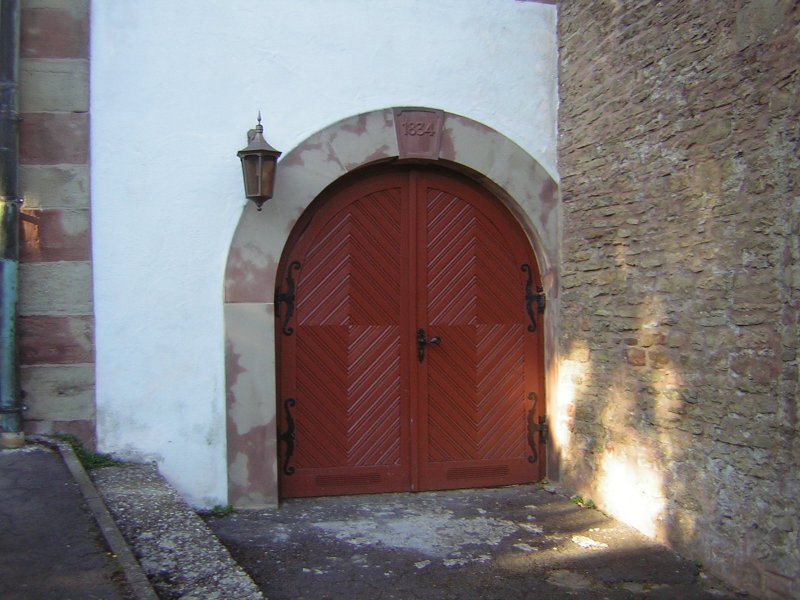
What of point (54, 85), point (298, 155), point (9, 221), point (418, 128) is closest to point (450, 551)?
point (298, 155)

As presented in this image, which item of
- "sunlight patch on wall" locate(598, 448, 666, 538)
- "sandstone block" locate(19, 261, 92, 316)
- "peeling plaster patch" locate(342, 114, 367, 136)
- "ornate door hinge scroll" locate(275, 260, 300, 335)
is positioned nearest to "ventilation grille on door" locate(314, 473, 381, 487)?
"ornate door hinge scroll" locate(275, 260, 300, 335)

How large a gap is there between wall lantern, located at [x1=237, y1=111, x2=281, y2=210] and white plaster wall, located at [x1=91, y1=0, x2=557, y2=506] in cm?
20

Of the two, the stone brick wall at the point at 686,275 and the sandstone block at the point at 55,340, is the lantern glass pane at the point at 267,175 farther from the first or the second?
the stone brick wall at the point at 686,275

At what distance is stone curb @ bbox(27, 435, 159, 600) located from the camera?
294 centimetres

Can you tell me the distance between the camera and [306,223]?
5.24 m

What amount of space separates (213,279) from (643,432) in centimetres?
264

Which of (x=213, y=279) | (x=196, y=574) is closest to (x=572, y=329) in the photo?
(x=213, y=279)

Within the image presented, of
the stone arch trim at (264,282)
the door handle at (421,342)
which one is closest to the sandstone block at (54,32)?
Result: the stone arch trim at (264,282)

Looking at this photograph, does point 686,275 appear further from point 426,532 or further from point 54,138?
point 54,138

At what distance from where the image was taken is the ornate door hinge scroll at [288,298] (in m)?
5.19

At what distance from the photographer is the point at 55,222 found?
4.72 meters

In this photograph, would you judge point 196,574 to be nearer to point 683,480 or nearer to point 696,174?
point 683,480

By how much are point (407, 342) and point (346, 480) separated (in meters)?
0.97

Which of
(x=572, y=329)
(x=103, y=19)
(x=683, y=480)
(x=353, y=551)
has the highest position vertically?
(x=103, y=19)
